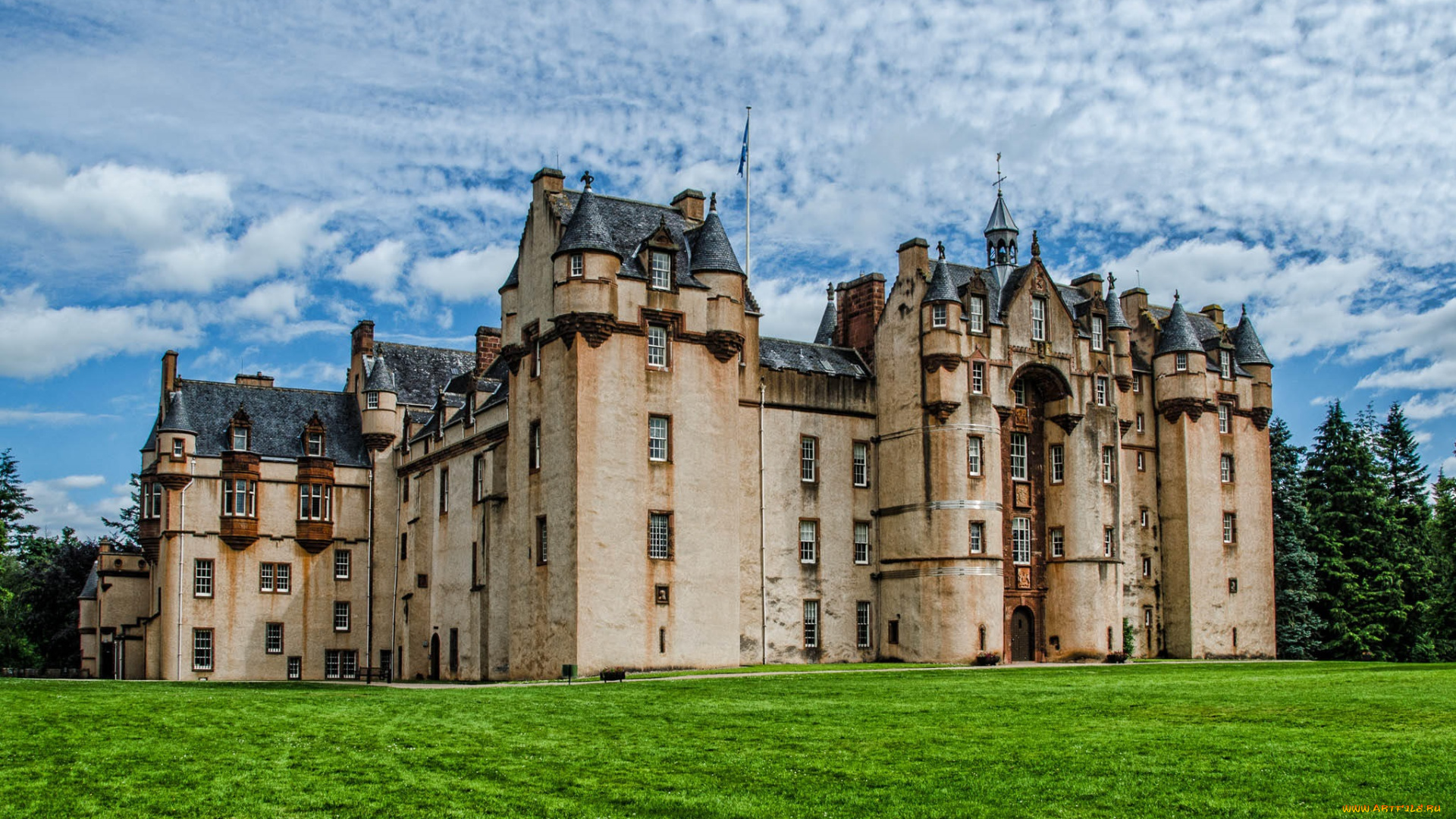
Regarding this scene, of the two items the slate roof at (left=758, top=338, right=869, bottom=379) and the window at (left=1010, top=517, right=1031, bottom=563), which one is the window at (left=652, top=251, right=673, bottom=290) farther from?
the window at (left=1010, top=517, right=1031, bottom=563)

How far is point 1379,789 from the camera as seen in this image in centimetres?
1747

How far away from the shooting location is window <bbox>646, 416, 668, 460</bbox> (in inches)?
1984

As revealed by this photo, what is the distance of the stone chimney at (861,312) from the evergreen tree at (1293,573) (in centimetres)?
2421

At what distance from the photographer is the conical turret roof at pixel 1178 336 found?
65.7 meters

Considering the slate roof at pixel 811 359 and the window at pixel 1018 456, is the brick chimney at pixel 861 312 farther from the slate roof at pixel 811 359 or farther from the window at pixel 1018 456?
the window at pixel 1018 456

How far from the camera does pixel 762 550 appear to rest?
54406 millimetres

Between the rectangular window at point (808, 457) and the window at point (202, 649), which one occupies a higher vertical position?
the rectangular window at point (808, 457)

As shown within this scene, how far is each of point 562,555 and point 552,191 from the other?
14.6 meters

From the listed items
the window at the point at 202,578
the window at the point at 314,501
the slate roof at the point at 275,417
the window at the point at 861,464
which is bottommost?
the window at the point at 202,578

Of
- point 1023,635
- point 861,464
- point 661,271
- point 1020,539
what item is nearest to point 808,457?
point 861,464

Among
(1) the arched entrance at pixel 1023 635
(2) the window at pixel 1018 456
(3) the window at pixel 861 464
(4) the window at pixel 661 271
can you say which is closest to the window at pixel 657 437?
(4) the window at pixel 661 271

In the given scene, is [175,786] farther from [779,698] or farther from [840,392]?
[840,392]

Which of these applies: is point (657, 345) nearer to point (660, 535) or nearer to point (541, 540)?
point (660, 535)

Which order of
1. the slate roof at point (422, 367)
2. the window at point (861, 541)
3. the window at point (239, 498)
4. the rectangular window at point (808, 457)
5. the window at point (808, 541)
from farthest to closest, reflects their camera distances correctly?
1. the slate roof at point (422, 367)
2. the window at point (239, 498)
3. the window at point (861, 541)
4. the rectangular window at point (808, 457)
5. the window at point (808, 541)
